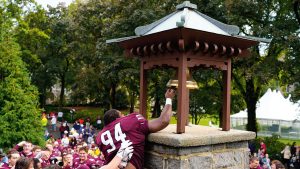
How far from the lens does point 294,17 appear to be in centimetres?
1731

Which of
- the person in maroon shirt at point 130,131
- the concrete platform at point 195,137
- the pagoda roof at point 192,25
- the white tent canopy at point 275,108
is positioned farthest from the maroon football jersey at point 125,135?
the white tent canopy at point 275,108

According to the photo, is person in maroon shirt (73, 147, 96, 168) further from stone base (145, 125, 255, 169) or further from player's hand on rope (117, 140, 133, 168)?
player's hand on rope (117, 140, 133, 168)

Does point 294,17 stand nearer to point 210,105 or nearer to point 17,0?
point 210,105

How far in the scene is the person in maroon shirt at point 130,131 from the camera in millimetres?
4445

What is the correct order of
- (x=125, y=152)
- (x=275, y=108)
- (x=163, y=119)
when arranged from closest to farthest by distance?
(x=125, y=152) → (x=163, y=119) → (x=275, y=108)

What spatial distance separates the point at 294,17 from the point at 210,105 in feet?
24.1

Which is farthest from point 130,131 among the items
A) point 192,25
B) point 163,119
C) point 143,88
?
point 192,25

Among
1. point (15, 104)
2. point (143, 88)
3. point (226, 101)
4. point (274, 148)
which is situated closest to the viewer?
point (226, 101)

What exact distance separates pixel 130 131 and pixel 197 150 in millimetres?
922

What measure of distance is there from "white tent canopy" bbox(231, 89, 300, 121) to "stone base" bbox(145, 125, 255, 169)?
2152 centimetres

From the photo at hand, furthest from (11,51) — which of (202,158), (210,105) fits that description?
(202,158)

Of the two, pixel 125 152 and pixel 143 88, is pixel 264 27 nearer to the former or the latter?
pixel 143 88

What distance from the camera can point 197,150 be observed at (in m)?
4.73

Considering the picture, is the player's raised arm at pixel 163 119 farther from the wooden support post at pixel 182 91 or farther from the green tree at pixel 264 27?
the green tree at pixel 264 27
